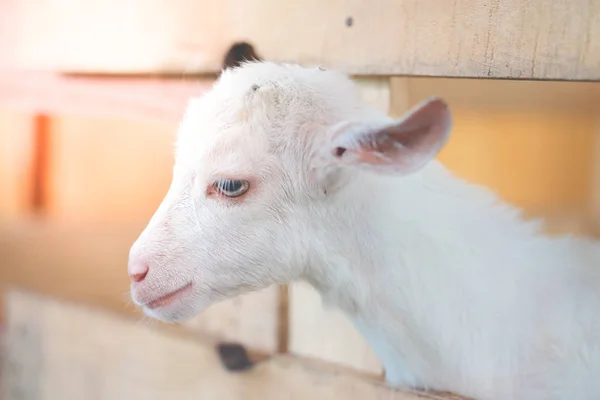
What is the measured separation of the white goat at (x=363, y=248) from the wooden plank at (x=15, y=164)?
2.24 feet

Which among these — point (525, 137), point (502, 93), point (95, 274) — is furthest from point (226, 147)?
point (95, 274)

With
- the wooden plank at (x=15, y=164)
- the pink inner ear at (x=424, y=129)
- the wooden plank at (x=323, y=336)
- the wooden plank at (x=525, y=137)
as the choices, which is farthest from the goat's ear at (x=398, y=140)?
the wooden plank at (x=15, y=164)

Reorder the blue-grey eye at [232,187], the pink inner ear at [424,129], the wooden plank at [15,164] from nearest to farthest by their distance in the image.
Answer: the pink inner ear at [424,129]
the blue-grey eye at [232,187]
the wooden plank at [15,164]

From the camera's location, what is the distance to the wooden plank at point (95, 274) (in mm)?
976

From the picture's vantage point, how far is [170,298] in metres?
0.71

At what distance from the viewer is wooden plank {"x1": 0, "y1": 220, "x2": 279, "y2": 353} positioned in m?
0.98

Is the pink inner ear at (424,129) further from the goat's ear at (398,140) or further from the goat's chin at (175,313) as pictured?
the goat's chin at (175,313)

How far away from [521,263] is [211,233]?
33 cm

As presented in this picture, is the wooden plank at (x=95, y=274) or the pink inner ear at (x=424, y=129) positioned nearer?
the pink inner ear at (x=424, y=129)

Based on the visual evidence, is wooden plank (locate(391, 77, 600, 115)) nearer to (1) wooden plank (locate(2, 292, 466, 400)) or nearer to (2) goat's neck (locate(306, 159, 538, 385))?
(2) goat's neck (locate(306, 159, 538, 385))

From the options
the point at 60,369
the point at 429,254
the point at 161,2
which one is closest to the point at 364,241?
the point at 429,254

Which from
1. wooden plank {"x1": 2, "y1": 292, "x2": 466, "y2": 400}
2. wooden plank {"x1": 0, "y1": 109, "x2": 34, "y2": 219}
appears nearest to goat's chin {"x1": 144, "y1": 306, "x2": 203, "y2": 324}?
wooden plank {"x1": 2, "y1": 292, "x2": 466, "y2": 400}

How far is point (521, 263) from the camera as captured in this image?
0.72m

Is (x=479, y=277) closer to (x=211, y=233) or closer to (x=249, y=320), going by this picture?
(x=211, y=233)
